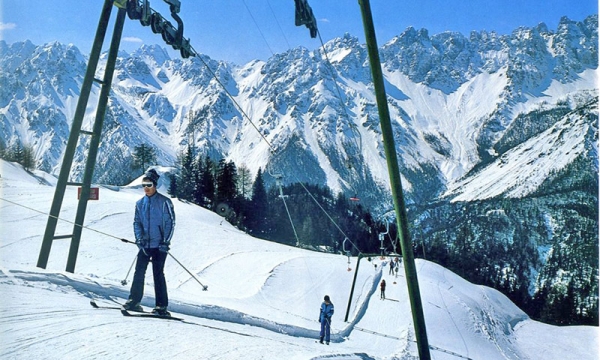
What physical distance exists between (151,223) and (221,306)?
4.94 m

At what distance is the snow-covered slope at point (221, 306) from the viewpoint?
6785mm

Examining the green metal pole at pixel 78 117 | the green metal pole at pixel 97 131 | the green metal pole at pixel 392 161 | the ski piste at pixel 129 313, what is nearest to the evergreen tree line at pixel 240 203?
the green metal pole at pixel 97 131

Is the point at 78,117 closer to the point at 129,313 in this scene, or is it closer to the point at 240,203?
the point at 129,313

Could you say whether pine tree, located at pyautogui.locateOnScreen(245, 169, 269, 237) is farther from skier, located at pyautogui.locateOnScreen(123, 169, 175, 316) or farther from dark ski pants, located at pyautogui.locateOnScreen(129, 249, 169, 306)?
skier, located at pyautogui.locateOnScreen(123, 169, 175, 316)

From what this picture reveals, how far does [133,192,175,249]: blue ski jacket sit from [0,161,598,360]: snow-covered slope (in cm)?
123

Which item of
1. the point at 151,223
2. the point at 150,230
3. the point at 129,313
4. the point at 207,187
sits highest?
the point at 207,187

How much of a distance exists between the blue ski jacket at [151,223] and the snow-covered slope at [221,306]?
1.23 m

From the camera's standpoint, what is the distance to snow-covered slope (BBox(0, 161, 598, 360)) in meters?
6.79

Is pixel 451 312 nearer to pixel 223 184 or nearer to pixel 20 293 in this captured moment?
pixel 20 293

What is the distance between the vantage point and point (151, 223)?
839 cm

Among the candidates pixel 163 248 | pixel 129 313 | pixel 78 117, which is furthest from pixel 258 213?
pixel 129 313

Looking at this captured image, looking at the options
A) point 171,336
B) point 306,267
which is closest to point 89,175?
point 171,336

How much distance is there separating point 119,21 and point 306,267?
24.1 metres

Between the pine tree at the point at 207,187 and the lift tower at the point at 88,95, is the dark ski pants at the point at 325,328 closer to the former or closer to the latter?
the lift tower at the point at 88,95
